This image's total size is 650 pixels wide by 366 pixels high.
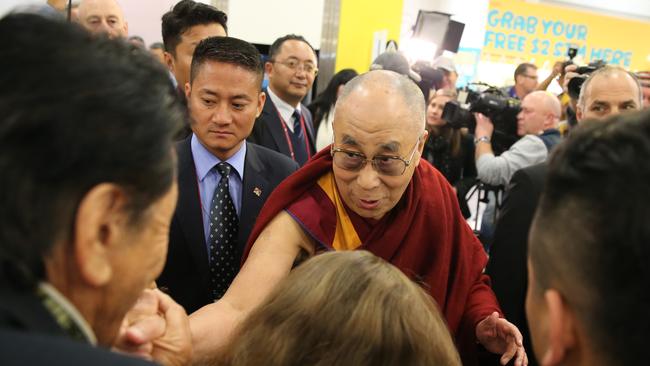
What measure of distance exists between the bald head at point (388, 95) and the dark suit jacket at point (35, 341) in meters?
1.16

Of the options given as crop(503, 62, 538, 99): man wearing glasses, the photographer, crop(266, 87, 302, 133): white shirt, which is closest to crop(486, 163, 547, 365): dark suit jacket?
crop(266, 87, 302, 133): white shirt

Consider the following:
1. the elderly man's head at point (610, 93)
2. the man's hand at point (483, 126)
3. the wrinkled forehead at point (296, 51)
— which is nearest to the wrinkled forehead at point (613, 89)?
the elderly man's head at point (610, 93)

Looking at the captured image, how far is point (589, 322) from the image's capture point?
2.50 feet

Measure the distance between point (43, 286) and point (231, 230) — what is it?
4.24 feet

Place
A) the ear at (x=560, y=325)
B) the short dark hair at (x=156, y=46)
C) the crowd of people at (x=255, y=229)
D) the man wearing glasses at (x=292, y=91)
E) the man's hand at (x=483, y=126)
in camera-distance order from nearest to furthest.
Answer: the crowd of people at (x=255, y=229) → the ear at (x=560, y=325) → the man wearing glasses at (x=292, y=91) → the man's hand at (x=483, y=126) → the short dark hair at (x=156, y=46)

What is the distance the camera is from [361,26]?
7.08 meters

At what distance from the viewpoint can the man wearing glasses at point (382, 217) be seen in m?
1.62

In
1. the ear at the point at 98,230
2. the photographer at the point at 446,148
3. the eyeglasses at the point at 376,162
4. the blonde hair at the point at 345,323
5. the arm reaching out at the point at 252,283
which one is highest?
the ear at the point at 98,230

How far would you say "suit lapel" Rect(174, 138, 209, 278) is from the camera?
1.82 metres

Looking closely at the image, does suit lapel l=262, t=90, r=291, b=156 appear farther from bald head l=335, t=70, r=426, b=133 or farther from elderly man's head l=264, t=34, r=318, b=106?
bald head l=335, t=70, r=426, b=133

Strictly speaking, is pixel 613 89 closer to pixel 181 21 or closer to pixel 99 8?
pixel 181 21

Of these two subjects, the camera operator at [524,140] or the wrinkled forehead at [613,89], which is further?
the camera operator at [524,140]

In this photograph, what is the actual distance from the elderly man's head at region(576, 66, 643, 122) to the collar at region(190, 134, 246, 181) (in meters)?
1.48

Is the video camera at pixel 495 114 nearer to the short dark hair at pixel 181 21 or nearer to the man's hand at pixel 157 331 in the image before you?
the short dark hair at pixel 181 21
